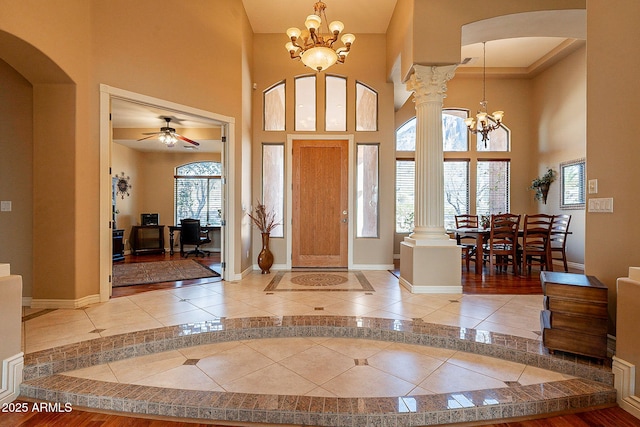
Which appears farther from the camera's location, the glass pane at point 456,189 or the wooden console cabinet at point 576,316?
the glass pane at point 456,189

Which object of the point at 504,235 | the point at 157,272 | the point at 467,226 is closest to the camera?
the point at 504,235

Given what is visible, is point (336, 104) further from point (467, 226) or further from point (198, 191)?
point (198, 191)

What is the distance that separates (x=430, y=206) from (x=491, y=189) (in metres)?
4.23

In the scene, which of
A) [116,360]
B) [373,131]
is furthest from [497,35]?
[116,360]

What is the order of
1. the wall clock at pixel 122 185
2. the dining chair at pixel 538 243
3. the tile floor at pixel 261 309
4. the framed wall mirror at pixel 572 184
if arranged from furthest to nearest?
1. the wall clock at pixel 122 185
2. the framed wall mirror at pixel 572 184
3. the dining chair at pixel 538 243
4. the tile floor at pixel 261 309

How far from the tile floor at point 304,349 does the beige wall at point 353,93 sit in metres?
2.25

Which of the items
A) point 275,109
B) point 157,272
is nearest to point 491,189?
point 275,109

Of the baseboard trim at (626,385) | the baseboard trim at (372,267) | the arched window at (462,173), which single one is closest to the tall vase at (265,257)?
the baseboard trim at (372,267)

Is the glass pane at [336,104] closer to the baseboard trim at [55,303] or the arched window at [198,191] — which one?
the arched window at [198,191]

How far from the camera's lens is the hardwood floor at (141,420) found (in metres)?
1.96

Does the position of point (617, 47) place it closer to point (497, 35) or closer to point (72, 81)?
point (497, 35)

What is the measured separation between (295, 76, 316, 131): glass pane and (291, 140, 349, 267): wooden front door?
1.12 ft

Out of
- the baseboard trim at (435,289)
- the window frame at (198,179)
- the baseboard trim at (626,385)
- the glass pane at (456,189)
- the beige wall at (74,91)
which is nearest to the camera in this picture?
the baseboard trim at (626,385)

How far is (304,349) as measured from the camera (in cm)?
284
